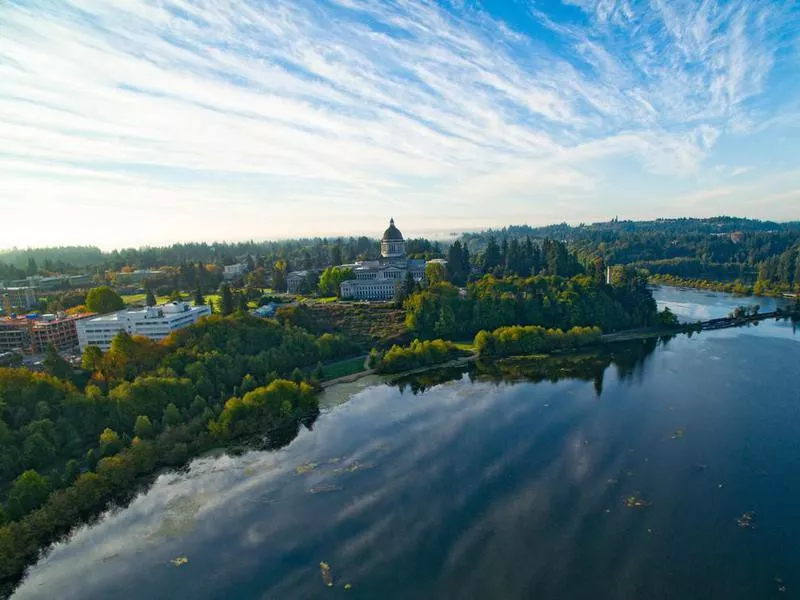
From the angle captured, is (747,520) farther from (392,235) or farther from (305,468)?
(392,235)

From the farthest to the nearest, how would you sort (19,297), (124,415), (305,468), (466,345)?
(19,297) → (466,345) → (124,415) → (305,468)

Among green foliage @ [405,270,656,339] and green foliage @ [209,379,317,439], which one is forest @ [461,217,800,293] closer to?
green foliage @ [405,270,656,339]

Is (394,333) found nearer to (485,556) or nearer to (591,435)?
(591,435)

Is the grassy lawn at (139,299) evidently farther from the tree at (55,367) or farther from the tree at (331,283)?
the tree at (55,367)

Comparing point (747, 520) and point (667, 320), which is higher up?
point (667, 320)

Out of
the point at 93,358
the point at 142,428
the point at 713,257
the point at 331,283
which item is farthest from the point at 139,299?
the point at 713,257
